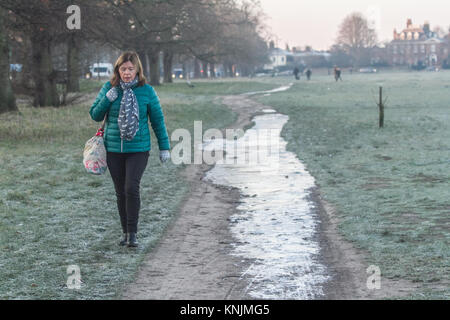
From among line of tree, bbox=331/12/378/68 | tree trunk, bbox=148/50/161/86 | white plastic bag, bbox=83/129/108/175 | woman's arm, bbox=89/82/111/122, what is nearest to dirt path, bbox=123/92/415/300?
white plastic bag, bbox=83/129/108/175

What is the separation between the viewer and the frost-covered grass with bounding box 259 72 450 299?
7.34 m

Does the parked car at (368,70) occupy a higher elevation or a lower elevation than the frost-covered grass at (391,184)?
higher

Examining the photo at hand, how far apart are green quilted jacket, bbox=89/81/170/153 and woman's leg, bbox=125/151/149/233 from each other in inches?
3.4

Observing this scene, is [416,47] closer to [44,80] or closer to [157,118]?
[44,80]

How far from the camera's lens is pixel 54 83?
103 ft

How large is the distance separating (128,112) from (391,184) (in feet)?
19.8

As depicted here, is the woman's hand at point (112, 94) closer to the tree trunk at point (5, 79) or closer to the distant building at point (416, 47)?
the tree trunk at point (5, 79)

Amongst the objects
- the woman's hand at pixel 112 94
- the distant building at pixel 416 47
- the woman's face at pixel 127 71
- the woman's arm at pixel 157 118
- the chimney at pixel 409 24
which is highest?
the chimney at pixel 409 24

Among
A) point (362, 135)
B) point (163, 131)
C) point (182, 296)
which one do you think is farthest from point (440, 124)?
point (182, 296)

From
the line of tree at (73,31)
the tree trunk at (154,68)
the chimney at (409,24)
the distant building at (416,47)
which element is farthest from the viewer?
the chimney at (409,24)

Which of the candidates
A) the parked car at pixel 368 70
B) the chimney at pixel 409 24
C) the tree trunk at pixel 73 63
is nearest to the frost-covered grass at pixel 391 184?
the tree trunk at pixel 73 63

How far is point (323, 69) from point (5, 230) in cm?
15015

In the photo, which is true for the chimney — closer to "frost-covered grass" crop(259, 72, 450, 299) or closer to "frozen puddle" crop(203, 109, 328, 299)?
"frost-covered grass" crop(259, 72, 450, 299)

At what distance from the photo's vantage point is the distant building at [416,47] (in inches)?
7116
